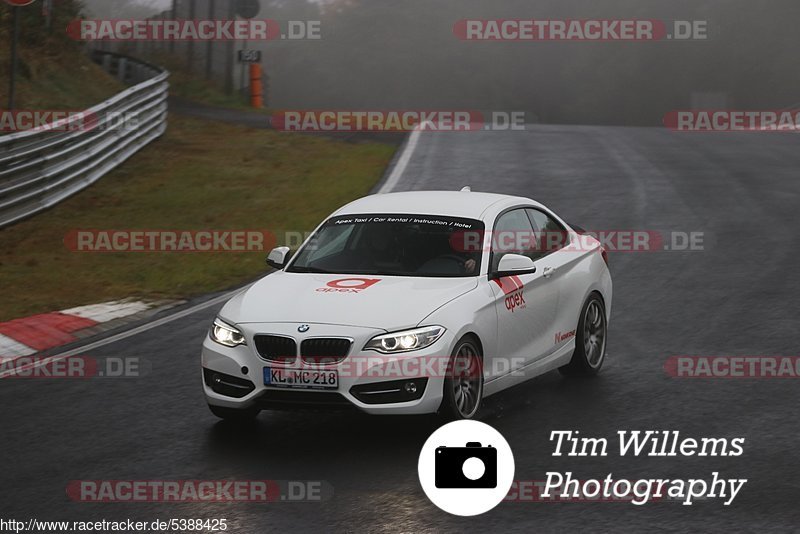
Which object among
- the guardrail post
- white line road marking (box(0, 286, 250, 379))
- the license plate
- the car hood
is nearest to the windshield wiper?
the car hood

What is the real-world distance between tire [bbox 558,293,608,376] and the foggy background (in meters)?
60.2

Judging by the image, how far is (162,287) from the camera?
14.2 meters

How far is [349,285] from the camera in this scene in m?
8.25

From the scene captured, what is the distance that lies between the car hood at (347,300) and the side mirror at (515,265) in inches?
8.6

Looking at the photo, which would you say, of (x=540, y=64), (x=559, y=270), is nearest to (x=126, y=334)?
(x=559, y=270)

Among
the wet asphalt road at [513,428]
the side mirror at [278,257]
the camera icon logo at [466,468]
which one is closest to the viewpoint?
the wet asphalt road at [513,428]

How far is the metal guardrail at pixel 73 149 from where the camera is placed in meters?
18.1

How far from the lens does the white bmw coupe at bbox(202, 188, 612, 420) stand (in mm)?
7566

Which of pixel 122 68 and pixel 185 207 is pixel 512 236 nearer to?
pixel 185 207

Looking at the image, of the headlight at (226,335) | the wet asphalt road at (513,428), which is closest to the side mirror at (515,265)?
the wet asphalt road at (513,428)

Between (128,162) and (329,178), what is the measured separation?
4.32 metres

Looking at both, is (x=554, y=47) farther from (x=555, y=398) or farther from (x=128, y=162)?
(x=555, y=398)

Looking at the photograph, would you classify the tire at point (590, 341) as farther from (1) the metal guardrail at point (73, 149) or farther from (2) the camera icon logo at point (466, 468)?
(1) the metal guardrail at point (73, 149)

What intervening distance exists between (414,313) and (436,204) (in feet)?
5.79
